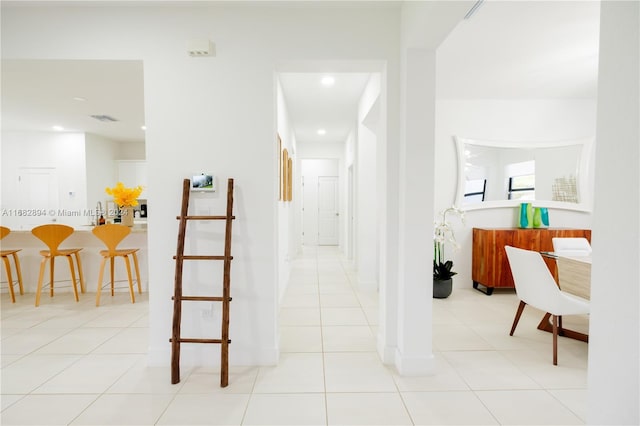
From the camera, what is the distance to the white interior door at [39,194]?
6.11 metres

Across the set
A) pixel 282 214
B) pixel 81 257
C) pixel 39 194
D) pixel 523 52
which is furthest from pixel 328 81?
pixel 39 194

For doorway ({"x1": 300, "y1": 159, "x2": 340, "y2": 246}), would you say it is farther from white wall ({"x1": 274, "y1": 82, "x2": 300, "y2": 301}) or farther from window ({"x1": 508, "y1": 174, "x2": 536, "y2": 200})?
window ({"x1": 508, "y1": 174, "x2": 536, "y2": 200})

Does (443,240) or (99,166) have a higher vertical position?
(99,166)

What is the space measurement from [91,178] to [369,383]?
6741 millimetres

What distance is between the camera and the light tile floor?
1.88m

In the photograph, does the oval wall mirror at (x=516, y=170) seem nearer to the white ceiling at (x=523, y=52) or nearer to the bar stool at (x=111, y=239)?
the white ceiling at (x=523, y=52)

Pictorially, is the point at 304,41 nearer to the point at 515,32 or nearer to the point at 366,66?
the point at 366,66

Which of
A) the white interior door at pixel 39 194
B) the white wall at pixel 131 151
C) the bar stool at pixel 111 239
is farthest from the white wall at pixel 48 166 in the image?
the bar stool at pixel 111 239

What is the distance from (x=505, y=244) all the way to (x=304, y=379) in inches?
130

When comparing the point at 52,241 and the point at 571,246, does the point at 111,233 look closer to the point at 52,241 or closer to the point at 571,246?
the point at 52,241

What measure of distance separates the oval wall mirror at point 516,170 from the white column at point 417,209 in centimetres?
252

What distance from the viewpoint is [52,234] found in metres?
3.70

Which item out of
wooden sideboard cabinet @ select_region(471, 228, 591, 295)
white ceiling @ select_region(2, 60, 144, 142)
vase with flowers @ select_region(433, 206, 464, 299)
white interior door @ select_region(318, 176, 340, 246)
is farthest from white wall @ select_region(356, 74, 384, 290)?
white interior door @ select_region(318, 176, 340, 246)

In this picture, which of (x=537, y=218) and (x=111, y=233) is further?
(x=537, y=218)
